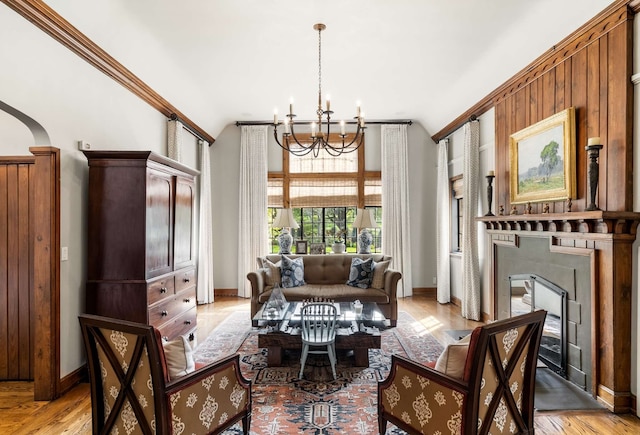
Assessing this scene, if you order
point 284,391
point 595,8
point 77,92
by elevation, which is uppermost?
point 595,8

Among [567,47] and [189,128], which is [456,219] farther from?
[189,128]

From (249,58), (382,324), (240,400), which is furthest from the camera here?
(249,58)

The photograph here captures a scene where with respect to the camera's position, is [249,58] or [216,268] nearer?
[249,58]

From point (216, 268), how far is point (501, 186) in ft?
16.8

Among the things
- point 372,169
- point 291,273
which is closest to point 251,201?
point 291,273

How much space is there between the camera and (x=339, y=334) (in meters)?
3.35

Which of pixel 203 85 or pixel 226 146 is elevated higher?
pixel 203 85

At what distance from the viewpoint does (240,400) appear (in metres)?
2.20

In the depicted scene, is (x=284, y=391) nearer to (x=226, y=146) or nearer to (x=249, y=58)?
(x=249, y=58)

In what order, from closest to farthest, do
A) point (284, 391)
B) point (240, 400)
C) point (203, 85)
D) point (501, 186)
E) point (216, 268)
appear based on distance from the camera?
point (240, 400) < point (284, 391) < point (501, 186) < point (203, 85) < point (216, 268)

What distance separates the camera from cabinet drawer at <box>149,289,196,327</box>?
3281mm


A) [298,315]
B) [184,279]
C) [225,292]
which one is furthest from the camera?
[225,292]

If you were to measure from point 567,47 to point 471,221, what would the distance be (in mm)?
2530

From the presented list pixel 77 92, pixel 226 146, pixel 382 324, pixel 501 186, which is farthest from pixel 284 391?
pixel 226 146
